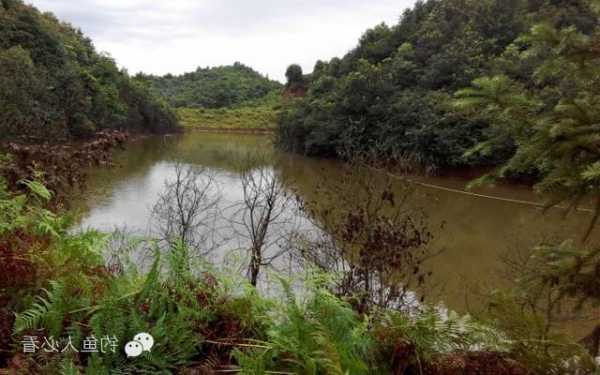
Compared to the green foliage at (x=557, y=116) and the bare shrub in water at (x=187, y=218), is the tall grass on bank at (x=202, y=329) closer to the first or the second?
the green foliage at (x=557, y=116)

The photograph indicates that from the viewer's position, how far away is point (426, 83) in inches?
858

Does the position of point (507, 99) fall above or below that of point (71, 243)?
above

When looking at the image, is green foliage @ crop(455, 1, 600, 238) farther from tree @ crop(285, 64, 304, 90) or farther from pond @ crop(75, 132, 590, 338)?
tree @ crop(285, 64, 304, 90)

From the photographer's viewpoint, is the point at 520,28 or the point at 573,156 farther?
the point at 520,28

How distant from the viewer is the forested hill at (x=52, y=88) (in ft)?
35.0

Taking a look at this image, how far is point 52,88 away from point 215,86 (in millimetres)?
55139

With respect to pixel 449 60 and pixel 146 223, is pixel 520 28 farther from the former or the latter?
pixel 146 223

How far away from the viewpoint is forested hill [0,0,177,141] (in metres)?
10.7

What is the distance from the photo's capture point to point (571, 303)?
609 centimetres

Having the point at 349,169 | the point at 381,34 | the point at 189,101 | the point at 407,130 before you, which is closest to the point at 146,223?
the point at 349,169

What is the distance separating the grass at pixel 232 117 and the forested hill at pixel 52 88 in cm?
1441

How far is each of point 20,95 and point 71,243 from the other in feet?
46.0

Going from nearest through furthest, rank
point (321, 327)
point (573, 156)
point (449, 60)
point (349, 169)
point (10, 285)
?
point (321, 327), point (10, 285), point (573, 156), point (349, 169), point (449, 60)
